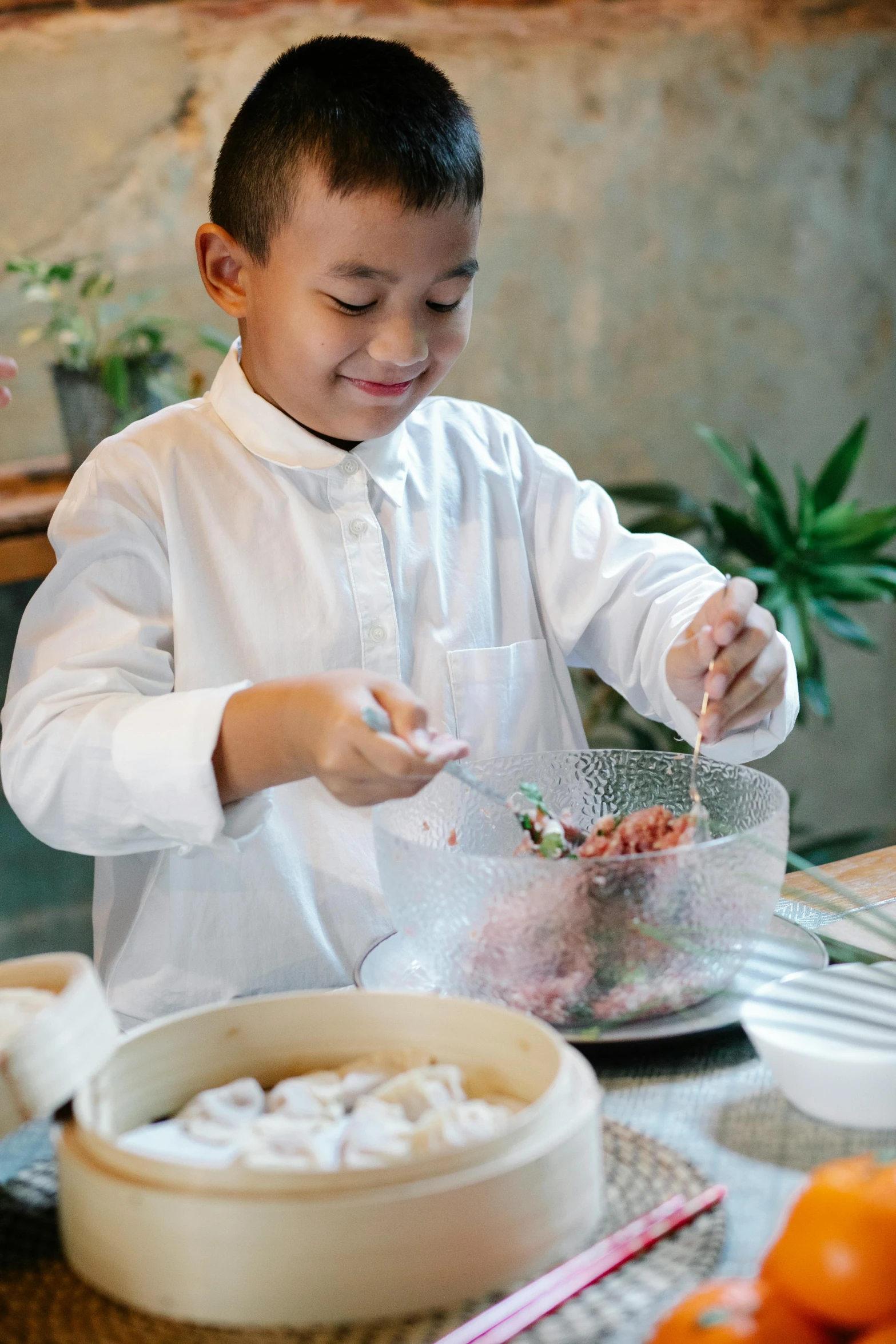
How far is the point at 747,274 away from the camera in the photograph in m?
3.00

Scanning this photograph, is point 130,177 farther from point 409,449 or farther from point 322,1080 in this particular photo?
point 322,1080

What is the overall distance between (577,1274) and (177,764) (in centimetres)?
48

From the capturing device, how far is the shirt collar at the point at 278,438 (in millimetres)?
1337

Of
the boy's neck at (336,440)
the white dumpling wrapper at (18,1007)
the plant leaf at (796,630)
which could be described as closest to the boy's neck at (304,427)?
the boy's neck at (336,440)

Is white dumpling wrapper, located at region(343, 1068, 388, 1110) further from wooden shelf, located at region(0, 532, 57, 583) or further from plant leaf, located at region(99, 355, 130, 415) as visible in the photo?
plant leaf, located at region(99, 355, 130, 415)

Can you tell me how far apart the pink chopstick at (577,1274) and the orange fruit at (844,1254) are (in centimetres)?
11

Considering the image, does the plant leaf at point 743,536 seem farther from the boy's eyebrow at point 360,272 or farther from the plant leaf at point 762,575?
the boy's eyebrow at point 360,272

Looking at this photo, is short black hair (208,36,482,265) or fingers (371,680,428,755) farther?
short black hair (208,36,482,265)

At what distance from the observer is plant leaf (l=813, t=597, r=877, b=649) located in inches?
102

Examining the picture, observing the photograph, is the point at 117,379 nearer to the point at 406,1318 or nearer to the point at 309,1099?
the point at 309,1099

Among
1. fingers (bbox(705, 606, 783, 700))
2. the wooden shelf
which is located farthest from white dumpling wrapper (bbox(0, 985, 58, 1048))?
the wooden shelf

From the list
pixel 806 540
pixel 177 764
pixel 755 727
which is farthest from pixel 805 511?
pixel 177 764

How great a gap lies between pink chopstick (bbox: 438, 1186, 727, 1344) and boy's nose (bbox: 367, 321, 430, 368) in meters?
0.74

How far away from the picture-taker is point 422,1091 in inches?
29.4
